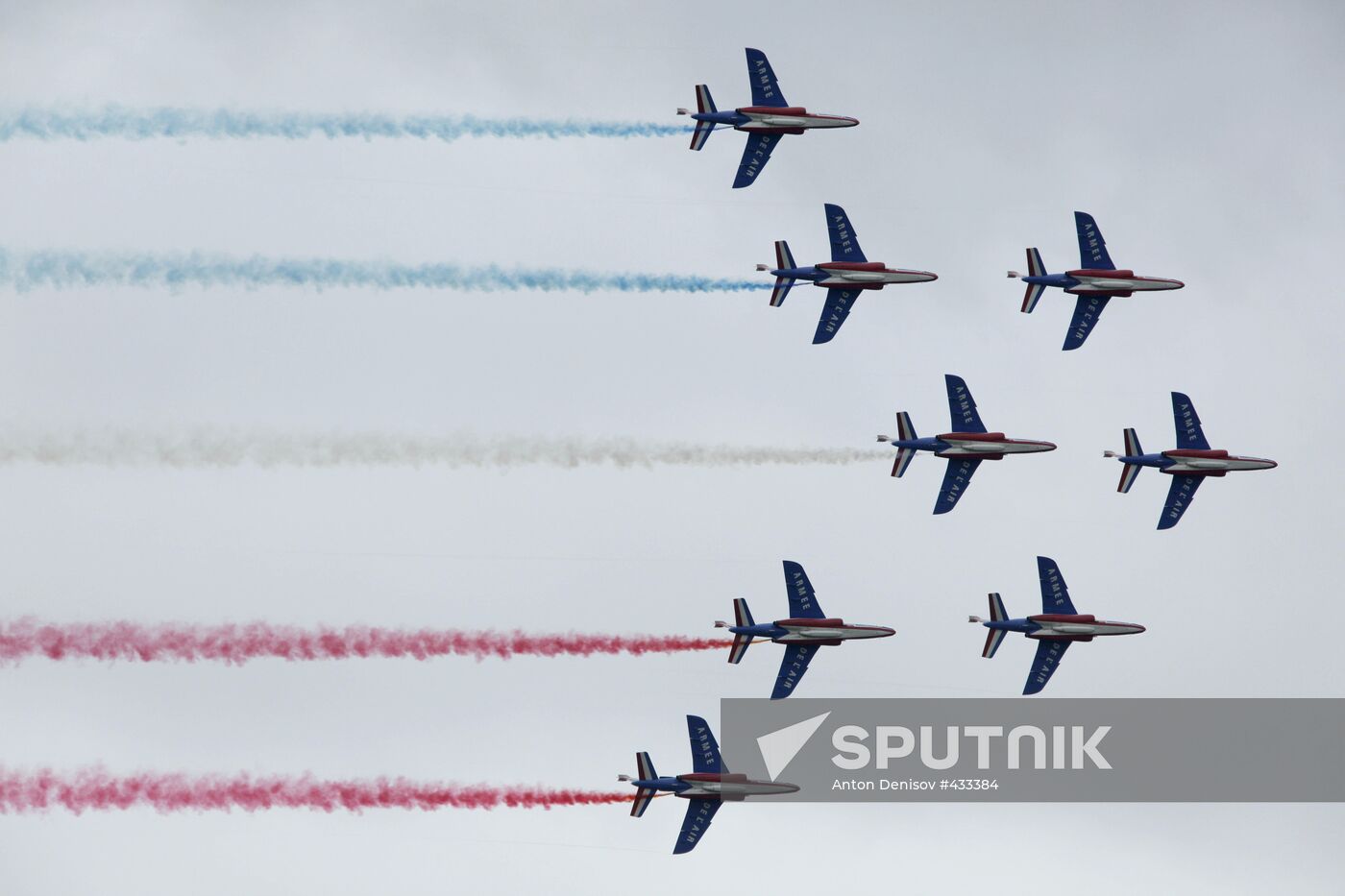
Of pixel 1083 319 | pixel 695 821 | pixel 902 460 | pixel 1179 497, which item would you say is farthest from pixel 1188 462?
pixel 695 821

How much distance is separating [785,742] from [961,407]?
16538 mm

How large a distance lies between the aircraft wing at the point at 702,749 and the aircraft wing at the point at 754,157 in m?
21.8

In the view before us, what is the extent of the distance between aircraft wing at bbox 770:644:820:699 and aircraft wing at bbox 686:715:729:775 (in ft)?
13.8

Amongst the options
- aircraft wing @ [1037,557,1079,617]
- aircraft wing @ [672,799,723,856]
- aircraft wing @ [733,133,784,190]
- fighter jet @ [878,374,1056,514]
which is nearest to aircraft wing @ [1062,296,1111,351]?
fighter jet @ [878,374,1056,514]

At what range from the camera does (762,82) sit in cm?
10744

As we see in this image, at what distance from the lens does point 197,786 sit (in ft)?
290

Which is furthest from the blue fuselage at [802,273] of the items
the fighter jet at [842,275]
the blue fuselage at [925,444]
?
the blue fuselage at [925,444]

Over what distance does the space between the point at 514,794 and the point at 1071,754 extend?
77.2 ft

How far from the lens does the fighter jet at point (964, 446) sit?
357 feet

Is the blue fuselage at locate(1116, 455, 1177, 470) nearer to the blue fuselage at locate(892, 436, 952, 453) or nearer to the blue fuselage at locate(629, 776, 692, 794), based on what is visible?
the blue fuselage at locate(892, 436, 952, 453)

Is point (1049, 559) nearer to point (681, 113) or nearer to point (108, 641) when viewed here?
point (681, 113)

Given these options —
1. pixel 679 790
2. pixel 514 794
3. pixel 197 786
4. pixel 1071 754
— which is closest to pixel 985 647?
pixel 1071 754

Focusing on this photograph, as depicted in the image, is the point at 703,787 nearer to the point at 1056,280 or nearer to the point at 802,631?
the point at 802,631

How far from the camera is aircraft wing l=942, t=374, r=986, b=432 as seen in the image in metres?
110
